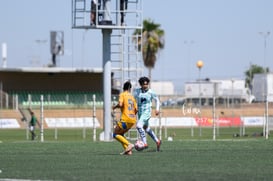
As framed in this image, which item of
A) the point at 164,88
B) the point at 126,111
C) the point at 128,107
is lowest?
the point at 164,88

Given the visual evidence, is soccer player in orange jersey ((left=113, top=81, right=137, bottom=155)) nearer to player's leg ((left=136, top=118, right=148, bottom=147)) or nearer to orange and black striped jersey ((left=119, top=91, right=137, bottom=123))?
orange and black striped jersey ((left=119, top=91, right=137, bottom=123))

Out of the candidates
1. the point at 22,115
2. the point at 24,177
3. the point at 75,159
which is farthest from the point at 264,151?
the point at 22,115

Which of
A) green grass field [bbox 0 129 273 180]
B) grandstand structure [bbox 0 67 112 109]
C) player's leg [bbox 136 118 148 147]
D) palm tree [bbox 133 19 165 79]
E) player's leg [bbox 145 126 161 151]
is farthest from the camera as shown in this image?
palm tree [bbox 133 19 165 79]

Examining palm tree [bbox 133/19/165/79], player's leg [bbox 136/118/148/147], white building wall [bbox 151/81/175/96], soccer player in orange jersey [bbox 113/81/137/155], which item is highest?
palm tree [bbox 133/19/165/79]

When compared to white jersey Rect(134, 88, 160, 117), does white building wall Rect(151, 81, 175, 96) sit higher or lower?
lower

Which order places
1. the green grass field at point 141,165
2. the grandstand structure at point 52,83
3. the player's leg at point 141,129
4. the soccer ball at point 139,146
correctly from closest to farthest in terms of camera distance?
the green grass field at point 141,165, the soccer ball at point 139,146, the player's leg at point 141,129, the grandstand structure at point 52,83

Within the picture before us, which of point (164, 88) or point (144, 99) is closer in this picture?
point (144, 99)

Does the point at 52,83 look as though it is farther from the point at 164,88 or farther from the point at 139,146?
the point at 139,146

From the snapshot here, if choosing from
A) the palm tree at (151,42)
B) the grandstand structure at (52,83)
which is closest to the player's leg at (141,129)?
the grandstand structure at (52,83)

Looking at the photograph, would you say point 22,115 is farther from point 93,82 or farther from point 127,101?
point 127,101

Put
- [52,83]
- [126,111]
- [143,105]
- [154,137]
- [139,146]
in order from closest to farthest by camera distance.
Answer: [126,111]
[139,146]
[143,105]
[154,137]
[52,83]

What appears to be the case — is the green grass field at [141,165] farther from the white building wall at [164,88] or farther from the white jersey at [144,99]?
the white building wall at [164,88]

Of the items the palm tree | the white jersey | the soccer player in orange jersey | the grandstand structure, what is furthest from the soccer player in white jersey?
the palm tree

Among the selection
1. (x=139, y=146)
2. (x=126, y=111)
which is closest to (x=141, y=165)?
(x=126, y=111)
